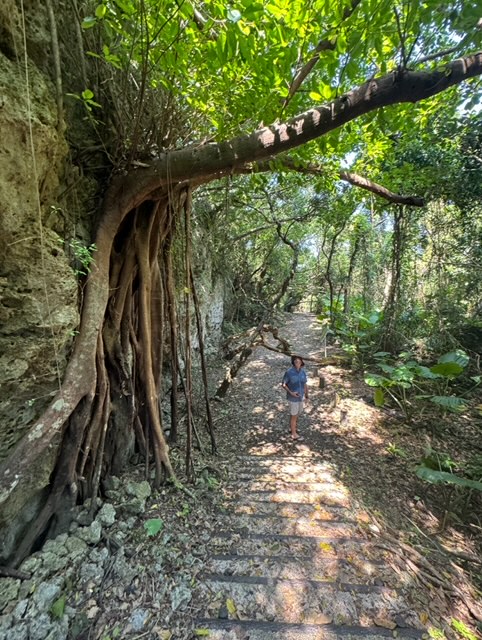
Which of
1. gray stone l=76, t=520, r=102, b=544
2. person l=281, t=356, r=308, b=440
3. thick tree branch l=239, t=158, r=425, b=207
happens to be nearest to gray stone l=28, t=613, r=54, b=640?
gray stone l=76, t=520, r=102, b=544

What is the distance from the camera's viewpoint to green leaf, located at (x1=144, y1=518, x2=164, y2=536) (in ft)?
7.11

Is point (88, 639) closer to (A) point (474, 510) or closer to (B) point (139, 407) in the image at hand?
(B) point (139, 407)

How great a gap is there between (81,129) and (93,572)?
3224mm

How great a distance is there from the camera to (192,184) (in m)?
2.85

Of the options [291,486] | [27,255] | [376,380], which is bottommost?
[291,486]

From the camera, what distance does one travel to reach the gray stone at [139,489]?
2527 millimetres

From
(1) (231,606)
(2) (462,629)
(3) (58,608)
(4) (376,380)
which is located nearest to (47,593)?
(3) (58,608)

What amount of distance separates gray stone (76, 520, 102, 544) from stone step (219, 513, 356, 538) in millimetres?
Result: 954

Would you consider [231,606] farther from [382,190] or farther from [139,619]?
[382,190]

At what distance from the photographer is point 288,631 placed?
1566mm

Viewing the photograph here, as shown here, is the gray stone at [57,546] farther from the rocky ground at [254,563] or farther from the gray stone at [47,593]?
the gray stone at [47,593]

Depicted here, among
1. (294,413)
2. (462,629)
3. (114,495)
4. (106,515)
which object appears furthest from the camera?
(294,413)

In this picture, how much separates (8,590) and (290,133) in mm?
3366

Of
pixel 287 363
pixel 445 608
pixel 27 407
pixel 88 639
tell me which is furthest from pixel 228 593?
pixel 287 363
